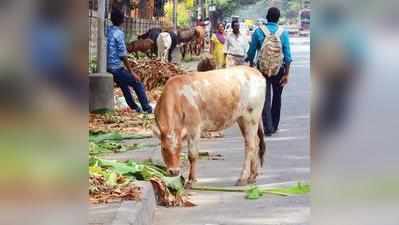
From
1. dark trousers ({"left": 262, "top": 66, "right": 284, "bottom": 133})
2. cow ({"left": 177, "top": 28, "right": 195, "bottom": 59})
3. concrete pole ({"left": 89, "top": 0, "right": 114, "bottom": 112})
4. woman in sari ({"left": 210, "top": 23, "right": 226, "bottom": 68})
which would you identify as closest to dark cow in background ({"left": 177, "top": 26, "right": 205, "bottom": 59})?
cow ({"left": 177, "top": 28, "right": 195, "bottom": 59})

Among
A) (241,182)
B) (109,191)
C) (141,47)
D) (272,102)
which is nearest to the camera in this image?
(109,191)

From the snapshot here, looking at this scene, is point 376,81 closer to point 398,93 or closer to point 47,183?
point 398,93

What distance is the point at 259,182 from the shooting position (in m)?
8.37

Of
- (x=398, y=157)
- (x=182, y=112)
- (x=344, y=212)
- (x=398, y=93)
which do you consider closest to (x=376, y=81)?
(x=398, y=93)

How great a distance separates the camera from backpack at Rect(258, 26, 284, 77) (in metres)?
10.8

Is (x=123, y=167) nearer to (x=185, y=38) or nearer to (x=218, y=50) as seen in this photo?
(x=218, y=50)

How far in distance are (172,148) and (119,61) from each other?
601 cm

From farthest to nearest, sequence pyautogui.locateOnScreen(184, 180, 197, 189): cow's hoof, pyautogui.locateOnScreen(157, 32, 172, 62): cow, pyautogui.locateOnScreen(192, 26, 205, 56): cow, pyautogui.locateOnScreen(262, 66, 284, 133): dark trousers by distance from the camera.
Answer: pyautogui.locateOnScreen(192, 26, 205, 56): cow < pyautogui.locateOnScreen(157, 32, 172, 62): cow < pyautogui.locateOnScreen(262, 66, 284, 133): dark trousers < pyautogui.locateOnScreen(184, 180, 197, 189): cow's hoof

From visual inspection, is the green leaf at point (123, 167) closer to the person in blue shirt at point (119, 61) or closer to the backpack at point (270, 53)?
the backpack at point (270, 53)

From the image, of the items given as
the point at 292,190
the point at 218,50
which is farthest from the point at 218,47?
the point at 292,190

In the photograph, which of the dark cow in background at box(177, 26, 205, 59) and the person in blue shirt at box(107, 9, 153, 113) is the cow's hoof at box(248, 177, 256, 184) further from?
the dark cow in background at box(177, 26, 205, 59)

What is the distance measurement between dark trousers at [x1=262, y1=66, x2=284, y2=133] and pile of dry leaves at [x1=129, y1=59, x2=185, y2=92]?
6.81 meters

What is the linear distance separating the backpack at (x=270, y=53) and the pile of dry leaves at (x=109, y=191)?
4314 mm

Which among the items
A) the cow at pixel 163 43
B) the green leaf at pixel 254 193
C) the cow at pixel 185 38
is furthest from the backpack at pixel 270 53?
the cow at pixel 185 38
